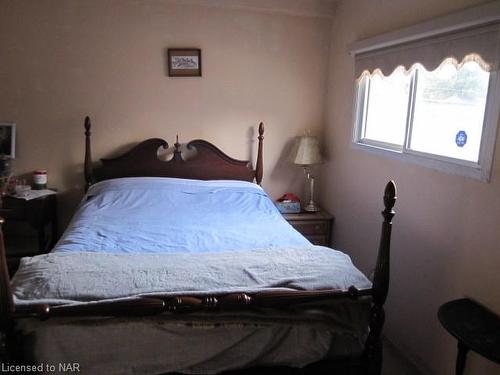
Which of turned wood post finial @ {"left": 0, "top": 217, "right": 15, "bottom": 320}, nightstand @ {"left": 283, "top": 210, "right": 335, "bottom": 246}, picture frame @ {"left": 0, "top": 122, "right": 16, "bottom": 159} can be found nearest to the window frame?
nightstand @ {"left": 283, "top": 210, "right": 335, "bottom": 246}

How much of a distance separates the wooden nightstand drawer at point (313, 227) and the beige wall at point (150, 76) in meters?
0.58

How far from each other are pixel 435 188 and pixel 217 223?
50.7 inches

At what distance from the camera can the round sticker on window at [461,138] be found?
2084mm

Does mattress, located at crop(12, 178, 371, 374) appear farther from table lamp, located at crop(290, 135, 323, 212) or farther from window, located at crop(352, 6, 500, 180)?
table lamp, located at crop(290, 135, 323, 212)

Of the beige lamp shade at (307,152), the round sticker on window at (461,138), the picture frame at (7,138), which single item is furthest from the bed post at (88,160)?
the round sticker on window at (461,138)

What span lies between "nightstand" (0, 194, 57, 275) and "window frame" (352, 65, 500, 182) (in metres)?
2.40

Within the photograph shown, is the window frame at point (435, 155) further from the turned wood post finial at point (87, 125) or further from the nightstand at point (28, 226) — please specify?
the nightstand at point (28, 226)

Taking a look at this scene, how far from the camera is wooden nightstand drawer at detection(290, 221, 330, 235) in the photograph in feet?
11.2

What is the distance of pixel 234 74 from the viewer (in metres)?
3.44

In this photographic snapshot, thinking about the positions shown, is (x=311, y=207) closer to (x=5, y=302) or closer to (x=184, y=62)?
(x=184, y=62)

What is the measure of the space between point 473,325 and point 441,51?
134 cm

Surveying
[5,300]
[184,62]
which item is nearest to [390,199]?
[5,300]

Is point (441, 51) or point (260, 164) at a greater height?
point (441, 51)

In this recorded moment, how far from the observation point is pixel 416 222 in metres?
2.33
